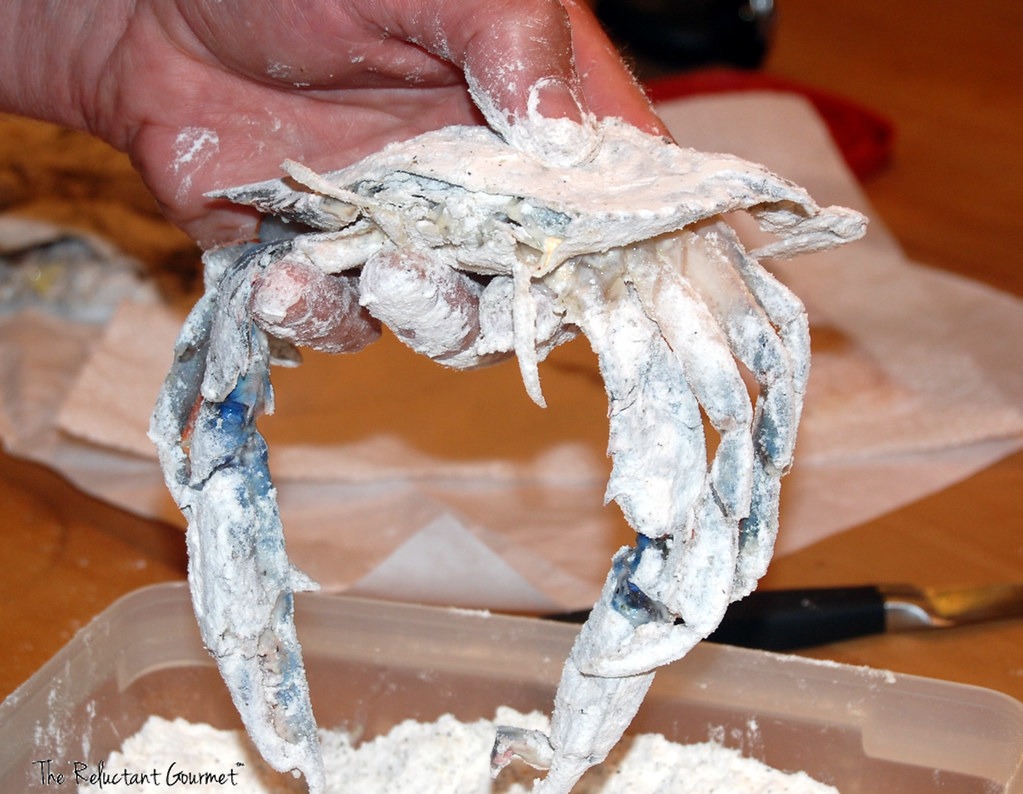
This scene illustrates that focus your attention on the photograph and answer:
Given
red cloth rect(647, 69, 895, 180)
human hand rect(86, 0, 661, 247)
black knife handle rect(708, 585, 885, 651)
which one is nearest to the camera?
human hand rect(86, 0, 661, 247)

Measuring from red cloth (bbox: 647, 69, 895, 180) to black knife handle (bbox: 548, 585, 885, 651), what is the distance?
899 mm

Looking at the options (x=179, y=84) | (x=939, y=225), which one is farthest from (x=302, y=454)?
(x=939, y=225)

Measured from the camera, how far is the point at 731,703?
722mm

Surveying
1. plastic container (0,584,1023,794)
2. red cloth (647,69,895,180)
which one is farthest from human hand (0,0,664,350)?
red cloth (647,69,895,180)

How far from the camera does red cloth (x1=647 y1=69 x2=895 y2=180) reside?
1.60m

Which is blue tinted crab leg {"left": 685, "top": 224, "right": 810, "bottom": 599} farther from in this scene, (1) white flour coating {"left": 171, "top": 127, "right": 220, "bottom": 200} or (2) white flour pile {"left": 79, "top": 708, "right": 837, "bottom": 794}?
(1) white flour coating {"left": 171, "top": 127, "right": 220, "bottom": 200}

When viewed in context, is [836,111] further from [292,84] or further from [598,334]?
[598,334]

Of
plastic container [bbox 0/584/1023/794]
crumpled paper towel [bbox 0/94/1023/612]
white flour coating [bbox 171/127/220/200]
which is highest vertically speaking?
white flour coating [bbox 171/127/220/200]

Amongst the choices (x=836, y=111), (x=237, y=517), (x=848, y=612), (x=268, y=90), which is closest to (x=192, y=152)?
(x=268, y=90)

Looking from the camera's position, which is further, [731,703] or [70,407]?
[70,407]

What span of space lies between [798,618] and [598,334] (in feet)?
1.13

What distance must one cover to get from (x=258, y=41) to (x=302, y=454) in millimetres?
454

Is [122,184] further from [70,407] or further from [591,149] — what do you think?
[591,149]

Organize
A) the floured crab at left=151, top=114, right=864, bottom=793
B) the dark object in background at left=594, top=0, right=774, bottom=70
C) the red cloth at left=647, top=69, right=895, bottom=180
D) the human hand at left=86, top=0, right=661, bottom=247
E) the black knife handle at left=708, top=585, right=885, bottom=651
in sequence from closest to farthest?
1. the floured crab at left=151, top=114, right=864, bottom=793
2. the human hand at left=86, top=0, right=661, bottom=247
3. the black knife handle at left=708, top=585, right=885, bottom=651
4. the red cloth at left=647, top=69, right=895, bottom=180
5. the dark object in background at left=594, top=0, right=774, bottom=70
